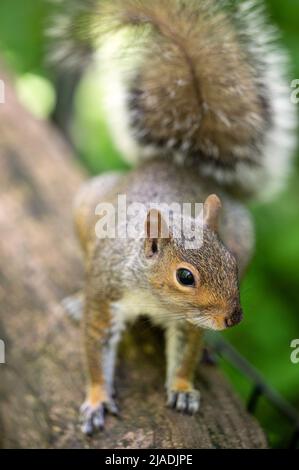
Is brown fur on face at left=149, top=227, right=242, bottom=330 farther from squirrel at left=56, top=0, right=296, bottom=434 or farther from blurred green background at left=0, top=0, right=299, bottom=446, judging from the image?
blurred green background at left=0, top=0, right=299, bottom=446

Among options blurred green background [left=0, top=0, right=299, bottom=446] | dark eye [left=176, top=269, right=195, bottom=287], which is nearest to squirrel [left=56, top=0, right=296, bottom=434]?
dark eye [left=176, top=269, right=195, bottom=287]

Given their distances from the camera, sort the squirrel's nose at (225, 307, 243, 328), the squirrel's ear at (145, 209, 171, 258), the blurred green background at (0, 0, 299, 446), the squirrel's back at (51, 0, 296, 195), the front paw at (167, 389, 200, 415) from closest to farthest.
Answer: the squirrel's nose at (225, 307, 243, 328) < the squirrel's ear at (145, 209, 171, 258) < the front paw at (167, 389, 200, 415) < the squirrel's back at (51, 0, 296, 195) < the blurred green background at (0, 0, 299, 446)

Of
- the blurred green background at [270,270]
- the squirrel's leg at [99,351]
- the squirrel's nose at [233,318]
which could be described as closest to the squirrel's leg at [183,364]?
the squirrel's leg at [99,351]

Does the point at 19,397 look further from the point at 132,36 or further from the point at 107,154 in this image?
the point at 107,154

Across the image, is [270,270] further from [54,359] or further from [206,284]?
[206,284]

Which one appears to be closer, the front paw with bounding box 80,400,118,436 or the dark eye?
the dark eye

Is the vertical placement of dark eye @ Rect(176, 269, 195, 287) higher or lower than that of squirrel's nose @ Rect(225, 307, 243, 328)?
higher

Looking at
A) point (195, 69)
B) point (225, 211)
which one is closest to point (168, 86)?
point (195, 69)
